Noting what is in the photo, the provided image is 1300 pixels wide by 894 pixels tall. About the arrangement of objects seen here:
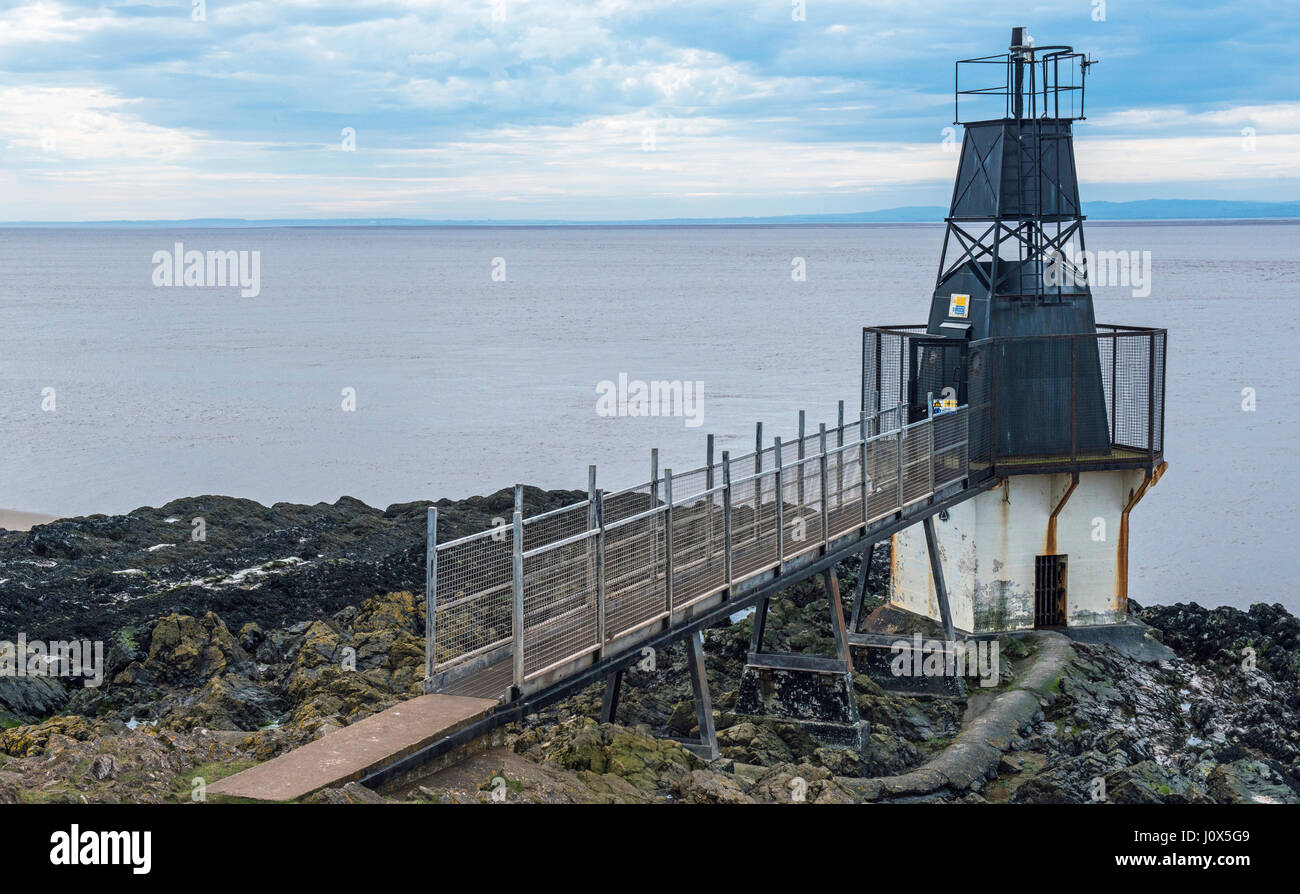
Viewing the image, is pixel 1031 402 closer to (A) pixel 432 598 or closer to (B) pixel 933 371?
(B) pixel 933 371

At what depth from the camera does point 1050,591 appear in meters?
21.1

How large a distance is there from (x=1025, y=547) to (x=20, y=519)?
29.4 metres

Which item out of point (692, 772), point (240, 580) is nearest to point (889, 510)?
point (692, 772)

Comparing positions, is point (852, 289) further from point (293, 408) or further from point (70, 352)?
point (293, 408)

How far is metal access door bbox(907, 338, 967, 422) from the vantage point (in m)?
21.3

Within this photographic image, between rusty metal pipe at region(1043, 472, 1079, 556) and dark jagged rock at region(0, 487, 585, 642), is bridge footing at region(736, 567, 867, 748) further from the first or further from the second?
dark jagged rock at region(0, 487, 585, 642)

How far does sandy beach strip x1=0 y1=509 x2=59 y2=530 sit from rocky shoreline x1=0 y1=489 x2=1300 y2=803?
9901 millimetres

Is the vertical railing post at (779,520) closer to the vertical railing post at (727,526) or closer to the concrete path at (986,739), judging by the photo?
the vertical railing post at (727,526)

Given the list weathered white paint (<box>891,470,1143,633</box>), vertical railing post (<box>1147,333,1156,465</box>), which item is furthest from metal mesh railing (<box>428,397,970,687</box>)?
vertical railing post (<box>1147,333,1156,465</box>)

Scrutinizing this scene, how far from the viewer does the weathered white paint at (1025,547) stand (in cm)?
2092

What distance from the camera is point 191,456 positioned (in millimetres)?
52031

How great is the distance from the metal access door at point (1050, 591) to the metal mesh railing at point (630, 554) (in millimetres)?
2556

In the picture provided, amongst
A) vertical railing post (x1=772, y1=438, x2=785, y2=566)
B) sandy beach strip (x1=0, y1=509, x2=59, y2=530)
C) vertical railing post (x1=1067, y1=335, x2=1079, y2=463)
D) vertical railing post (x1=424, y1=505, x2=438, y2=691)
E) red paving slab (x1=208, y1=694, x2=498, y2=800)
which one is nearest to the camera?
red paving slab (x1=208, y1=694, x2=498, y2=800)

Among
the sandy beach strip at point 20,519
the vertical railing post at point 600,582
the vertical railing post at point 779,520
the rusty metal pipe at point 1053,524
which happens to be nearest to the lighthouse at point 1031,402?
the rusty metal pipe at point 1053,524
